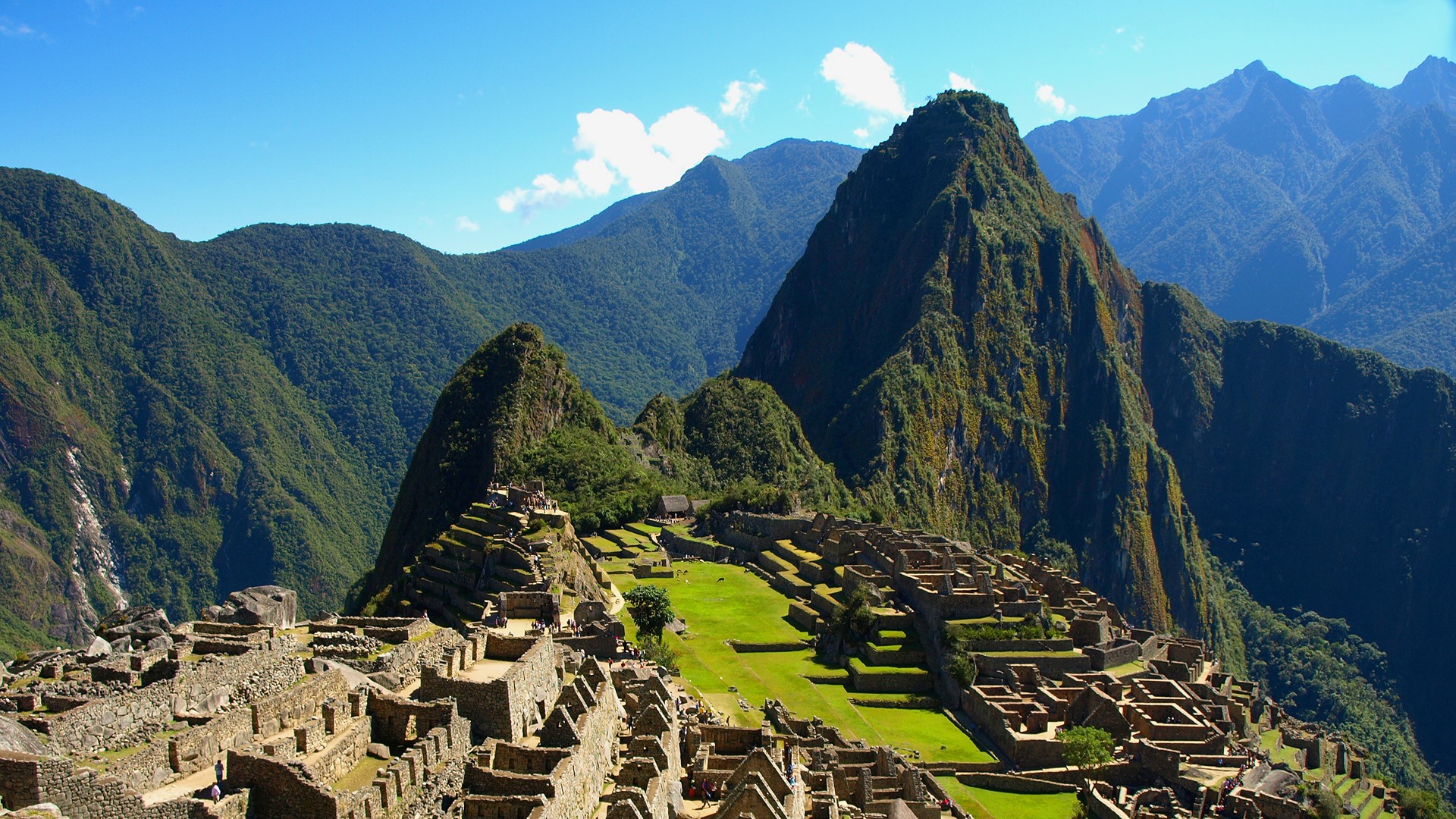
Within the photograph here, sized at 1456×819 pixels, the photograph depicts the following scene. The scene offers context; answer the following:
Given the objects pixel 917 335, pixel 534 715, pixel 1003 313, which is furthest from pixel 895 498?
pixel 534 715

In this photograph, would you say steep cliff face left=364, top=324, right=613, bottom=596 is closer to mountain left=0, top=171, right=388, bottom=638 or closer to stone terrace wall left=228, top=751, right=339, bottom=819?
mountain left=0, top=171, right=388, bottom=638

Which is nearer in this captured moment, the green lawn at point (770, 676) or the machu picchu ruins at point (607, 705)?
the machu picchu ruins at point (607, 705)

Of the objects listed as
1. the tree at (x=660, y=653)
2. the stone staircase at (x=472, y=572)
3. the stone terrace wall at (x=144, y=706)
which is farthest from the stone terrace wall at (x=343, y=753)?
the stone staircase at (x=472, y=572)

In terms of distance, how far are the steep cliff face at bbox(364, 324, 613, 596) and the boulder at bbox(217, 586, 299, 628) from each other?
47.5 metres

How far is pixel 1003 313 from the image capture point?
649 ft

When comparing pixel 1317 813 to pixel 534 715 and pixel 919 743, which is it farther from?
pixel 534 715

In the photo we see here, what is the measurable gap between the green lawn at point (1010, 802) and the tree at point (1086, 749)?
1.22 metres

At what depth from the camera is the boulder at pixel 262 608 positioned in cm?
3125

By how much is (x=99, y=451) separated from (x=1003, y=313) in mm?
131262

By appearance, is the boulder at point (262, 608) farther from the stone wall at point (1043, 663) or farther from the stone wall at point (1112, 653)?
the stone wall at point (1112, 653)

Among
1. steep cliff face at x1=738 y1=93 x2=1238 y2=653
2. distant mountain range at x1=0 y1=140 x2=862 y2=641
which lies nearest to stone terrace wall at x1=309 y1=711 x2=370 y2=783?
distant mountain range at x1=0 y1=140 x2=862 y2=641

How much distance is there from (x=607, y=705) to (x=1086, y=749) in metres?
26.8

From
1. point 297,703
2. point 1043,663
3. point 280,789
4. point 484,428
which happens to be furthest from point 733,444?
point 280,789

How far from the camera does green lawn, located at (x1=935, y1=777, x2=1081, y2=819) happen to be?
137 ft
